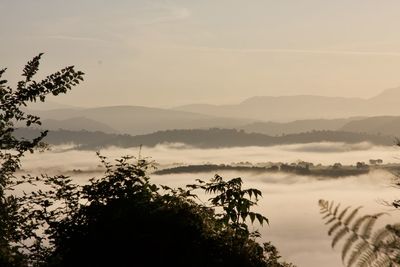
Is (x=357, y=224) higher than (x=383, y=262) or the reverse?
higher

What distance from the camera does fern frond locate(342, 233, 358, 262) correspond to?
7.04ft

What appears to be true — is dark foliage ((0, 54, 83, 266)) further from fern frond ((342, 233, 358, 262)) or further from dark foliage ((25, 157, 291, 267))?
fern frond ((342, 233, 358, 262))

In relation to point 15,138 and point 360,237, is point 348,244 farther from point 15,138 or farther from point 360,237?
point 15,138

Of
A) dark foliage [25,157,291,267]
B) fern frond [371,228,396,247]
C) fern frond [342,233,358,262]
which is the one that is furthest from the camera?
dark foliage [25,157,291,267]

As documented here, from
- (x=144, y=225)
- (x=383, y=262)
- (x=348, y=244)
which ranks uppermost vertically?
(x=348, y=244)

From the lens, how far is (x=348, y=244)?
217 cm

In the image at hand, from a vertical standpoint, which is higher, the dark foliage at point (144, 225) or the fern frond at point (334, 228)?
the fern frond at point (334, 228)

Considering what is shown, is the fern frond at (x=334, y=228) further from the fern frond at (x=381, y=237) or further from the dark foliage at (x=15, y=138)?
the dark foliage at (x=15, y=138)

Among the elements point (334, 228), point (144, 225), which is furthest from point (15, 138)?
point (334, 228)

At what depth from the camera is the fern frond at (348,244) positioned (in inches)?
84.5

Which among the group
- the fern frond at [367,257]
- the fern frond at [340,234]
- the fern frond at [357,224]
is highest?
the fern frond at [357,224]

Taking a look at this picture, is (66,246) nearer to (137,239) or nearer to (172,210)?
(137,239)

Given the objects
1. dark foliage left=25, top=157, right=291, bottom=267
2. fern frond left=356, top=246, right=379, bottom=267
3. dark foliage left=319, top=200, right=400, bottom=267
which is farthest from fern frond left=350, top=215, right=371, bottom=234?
dark foliage left=25, top=157, right=291, bottom=267

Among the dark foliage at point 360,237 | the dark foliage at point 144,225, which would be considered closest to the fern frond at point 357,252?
the dark foliage at point 360,237
